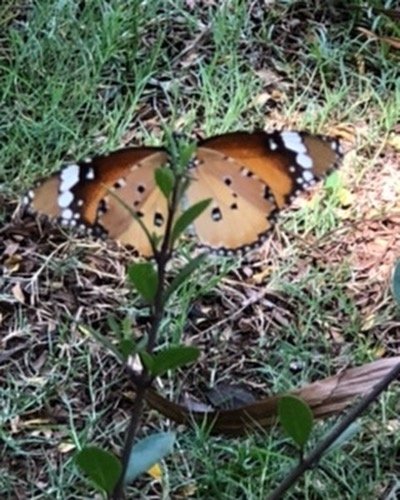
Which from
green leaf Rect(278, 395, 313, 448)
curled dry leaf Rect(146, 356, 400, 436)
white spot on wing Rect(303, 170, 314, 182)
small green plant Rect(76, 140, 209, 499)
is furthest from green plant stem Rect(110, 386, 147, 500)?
white spot on wing Rect(303, 170, 314, 182)

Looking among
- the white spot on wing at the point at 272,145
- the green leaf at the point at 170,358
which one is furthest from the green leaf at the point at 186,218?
the white spot on wing at the point at 272,145

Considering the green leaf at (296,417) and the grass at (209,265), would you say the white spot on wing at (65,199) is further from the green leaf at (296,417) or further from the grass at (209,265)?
the green leaf at (296,417)

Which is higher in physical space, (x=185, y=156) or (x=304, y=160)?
(x=185, y=156)

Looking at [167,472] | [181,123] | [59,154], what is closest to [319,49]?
[181,123]

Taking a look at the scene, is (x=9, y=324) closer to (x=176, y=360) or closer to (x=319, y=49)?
(x=319, y=49)

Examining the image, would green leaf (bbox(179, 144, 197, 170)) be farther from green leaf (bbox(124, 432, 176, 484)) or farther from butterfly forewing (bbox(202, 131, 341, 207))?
butterfly forewing (bbox(202, 131, 341, 207))

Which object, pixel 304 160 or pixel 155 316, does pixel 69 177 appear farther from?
pixel 155 316

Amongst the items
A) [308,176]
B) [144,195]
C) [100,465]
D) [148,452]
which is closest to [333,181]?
[308,176]
